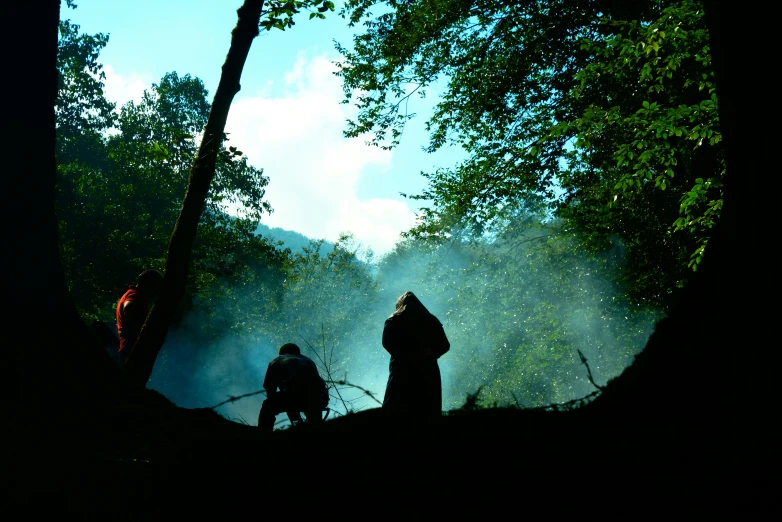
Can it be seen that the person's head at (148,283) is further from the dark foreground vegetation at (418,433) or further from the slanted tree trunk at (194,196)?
the dark foreground vegetation at (418,433)

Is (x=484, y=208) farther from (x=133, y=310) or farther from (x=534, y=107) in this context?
(x=133, y=310)

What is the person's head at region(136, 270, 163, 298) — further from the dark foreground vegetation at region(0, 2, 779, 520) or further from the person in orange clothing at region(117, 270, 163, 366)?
the dark foreground vegetation at region(0, 2, 779, 520)

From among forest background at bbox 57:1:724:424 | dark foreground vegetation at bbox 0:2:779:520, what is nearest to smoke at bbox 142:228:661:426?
forest background at bbox 57:1:724:424

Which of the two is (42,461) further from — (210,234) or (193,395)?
(193,395)

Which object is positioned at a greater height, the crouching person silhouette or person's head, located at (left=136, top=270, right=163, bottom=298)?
person's head, located at (left=136, top=270, right=163, bottom=298)

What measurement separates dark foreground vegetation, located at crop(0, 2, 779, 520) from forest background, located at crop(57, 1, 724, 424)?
2.16 ft

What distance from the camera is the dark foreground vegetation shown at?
129 cm

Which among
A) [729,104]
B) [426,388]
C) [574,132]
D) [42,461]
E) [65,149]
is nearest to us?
[729,104]

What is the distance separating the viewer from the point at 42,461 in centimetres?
180

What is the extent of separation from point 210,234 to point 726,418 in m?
25.5

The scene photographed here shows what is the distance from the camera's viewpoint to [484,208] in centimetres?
1077

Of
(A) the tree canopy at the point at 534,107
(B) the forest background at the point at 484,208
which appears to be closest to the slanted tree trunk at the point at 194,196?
(B) the forest background at the point at 484,208

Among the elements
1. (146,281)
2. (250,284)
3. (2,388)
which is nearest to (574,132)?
(146,281)

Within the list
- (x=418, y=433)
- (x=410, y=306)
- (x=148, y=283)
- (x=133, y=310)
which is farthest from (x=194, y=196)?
(x=418, y=433)
